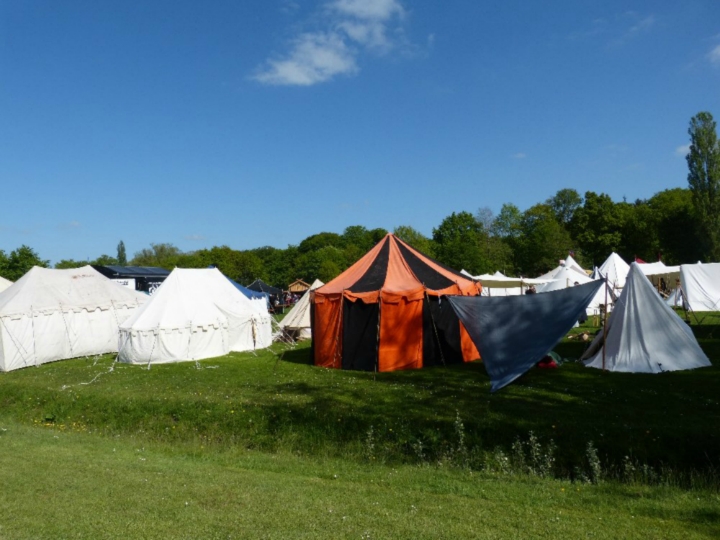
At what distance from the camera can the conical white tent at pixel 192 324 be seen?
18.1 meters

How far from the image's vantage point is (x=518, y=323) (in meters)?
12.4

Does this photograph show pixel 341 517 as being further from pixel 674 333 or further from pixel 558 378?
pixel 674 333

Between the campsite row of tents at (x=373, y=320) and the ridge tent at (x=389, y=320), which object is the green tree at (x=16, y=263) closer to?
the campsite row of tents at (x=373, y=320)

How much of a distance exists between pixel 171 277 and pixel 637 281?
50.3 feet

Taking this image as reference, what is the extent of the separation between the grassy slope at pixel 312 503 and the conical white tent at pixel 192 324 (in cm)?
1052

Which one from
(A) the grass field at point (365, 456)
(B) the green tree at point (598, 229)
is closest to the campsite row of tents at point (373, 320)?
(A) the grass field at point (365, 456)

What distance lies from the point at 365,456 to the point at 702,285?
2247 cm

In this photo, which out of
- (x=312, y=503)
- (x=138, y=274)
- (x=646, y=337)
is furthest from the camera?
(x=138, y=274)

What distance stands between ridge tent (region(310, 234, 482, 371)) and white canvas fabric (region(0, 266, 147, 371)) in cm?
1031

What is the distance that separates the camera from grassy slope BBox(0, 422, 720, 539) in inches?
187

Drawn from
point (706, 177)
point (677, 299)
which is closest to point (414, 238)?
point (706, 177)

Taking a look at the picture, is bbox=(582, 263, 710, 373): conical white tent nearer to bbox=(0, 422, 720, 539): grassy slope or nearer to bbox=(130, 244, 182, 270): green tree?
bbox=(0, 422, 720, 539): grassy slope

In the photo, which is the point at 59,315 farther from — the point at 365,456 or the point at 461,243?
the point at 461,243

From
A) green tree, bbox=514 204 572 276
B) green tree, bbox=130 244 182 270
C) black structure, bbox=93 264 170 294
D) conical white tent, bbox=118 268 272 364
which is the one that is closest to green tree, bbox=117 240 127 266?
green tree, bbox=130 244 182 270
